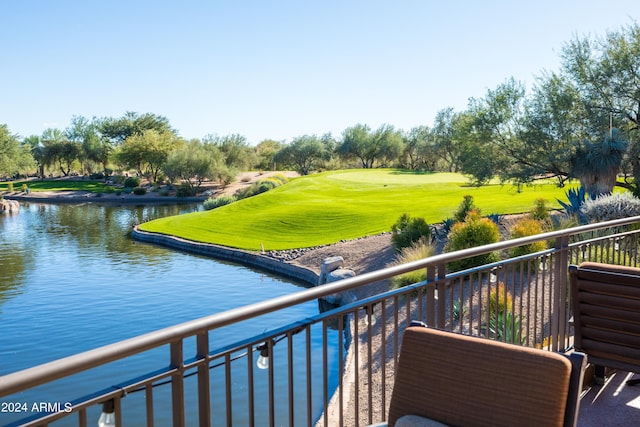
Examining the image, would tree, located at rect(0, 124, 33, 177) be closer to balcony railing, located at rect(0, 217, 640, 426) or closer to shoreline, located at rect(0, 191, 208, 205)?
shoreline, located at rect(0, 191, 208, 205)

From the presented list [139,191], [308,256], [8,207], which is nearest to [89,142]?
[139,191]

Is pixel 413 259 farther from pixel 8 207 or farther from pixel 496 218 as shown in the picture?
pixel 8 207

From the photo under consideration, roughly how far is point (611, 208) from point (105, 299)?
48.1 ft

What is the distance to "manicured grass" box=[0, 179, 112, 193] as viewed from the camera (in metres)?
68.4

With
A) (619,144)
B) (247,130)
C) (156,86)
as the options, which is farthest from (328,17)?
(156,86)

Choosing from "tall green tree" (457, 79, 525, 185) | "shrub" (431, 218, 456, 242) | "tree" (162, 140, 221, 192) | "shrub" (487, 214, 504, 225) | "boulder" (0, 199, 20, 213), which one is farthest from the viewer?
"tree" (162, 140, 221, 192)

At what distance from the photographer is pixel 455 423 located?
206cm

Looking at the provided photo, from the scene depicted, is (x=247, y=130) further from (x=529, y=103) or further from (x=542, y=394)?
(x=542, y=394)

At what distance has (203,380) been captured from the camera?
2197 millimetres

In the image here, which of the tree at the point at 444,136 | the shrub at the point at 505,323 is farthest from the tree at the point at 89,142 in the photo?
the shrub at the point at 505,323

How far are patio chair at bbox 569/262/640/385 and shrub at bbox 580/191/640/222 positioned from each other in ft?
34.3

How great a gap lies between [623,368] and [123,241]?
28914 millimetres

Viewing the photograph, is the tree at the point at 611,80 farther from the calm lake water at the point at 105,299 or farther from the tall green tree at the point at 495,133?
the calm lake water at the point at 105,299

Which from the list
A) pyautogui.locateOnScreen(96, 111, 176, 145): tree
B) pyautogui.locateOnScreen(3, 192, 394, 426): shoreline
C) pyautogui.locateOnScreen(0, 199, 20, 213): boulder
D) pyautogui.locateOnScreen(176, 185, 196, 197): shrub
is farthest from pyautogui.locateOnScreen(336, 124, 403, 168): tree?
pyautogui.locateOnScreen(3, 192, 394, 426): shoreline
